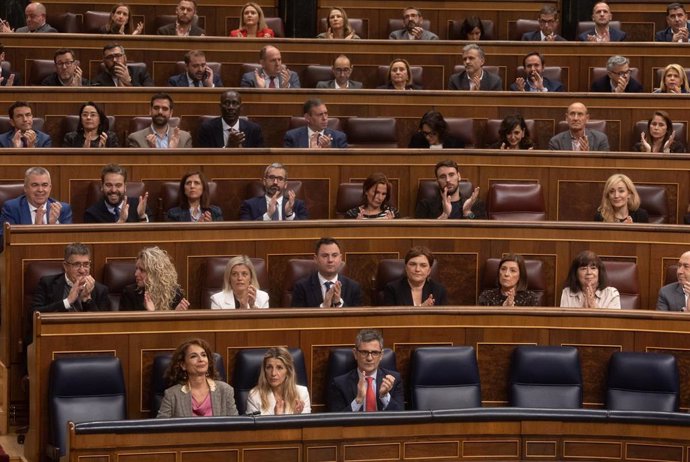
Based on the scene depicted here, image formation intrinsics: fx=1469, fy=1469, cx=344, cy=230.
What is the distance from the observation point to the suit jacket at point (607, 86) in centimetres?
635

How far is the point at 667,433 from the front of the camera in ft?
12.7

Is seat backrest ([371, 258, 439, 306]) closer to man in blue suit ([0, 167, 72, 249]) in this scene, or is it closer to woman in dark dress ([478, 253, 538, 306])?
woman in dark dress ([478, 253, 538, 306])

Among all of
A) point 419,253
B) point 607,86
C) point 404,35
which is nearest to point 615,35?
point 607,86

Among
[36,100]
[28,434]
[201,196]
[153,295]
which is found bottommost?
[28,434]

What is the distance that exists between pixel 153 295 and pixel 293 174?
1.12 metres

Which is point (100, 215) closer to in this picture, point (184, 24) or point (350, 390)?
point (350, 390)

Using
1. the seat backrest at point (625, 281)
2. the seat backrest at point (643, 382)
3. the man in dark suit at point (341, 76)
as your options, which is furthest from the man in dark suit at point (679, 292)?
the man in dark suit at point (341, 76)

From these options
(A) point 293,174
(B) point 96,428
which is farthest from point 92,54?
(B) point 96,428

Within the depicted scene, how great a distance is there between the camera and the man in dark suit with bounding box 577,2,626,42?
6.79 m

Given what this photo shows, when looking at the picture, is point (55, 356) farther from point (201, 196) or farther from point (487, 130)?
point (487, 130)

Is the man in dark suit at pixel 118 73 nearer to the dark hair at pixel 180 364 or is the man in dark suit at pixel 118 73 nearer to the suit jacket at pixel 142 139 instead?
the suit jacket at pixel 142 139

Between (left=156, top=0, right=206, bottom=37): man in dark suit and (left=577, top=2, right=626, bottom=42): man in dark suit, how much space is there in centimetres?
181

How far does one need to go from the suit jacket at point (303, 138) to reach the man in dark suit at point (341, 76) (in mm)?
444

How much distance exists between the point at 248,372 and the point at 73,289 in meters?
0.62
